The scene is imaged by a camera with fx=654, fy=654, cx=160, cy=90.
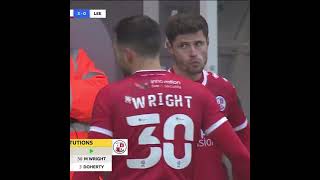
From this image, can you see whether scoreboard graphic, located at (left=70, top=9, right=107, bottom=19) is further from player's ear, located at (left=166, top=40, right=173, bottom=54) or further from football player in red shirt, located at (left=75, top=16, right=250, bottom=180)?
player's ear, located at (left=166, top=40, right=173, bottom=54)

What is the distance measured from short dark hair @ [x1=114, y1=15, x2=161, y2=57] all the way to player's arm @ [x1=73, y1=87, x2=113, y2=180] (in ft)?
0.53

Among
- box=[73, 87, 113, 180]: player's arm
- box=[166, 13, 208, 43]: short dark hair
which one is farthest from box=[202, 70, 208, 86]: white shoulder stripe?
box=[73, 87, 113, 180]: player's arm

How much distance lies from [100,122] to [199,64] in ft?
1.23

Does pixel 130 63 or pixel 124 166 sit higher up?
pixel 130 63

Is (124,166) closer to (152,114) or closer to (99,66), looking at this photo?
(152,114)

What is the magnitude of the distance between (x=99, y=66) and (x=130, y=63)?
10 centimetres

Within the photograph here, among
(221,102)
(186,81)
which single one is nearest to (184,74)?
(186,81)

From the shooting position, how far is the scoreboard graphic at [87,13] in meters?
1.98

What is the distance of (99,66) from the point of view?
2.06 meters

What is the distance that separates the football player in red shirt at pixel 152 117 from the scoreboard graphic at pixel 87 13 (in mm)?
63

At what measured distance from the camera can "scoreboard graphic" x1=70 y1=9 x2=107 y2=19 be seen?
1983mm

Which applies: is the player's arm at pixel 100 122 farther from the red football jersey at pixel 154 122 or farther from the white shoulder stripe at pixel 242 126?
the white shoulder stripe at pixel 242 126

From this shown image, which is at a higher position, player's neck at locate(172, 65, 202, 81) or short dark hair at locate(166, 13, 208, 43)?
short dark hair at locate(166, 13, 208, 43)
